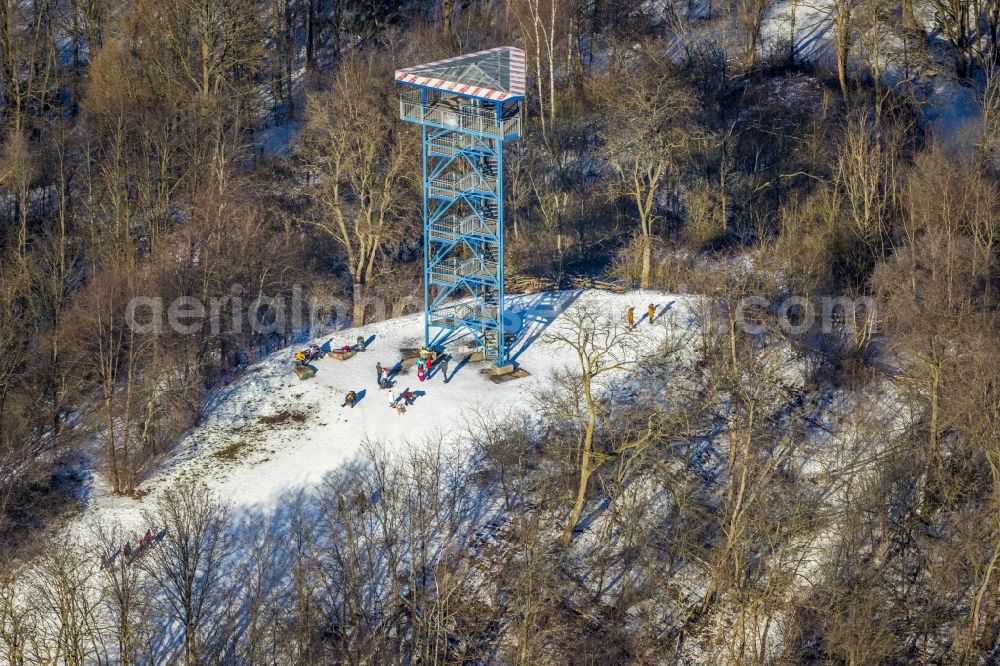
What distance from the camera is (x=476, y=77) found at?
47.9 meters

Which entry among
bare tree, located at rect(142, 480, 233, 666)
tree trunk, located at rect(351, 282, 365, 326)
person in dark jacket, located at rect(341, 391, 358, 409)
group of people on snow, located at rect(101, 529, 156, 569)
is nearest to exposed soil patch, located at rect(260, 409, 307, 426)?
person in dark jacket, located at rect(341, 391, 358, 409)

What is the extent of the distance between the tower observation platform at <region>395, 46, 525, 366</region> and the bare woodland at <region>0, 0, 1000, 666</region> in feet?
13.7

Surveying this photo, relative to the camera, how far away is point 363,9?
8250 cm

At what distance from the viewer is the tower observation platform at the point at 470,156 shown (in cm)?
4788

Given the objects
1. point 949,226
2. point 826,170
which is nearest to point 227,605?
point 949,226

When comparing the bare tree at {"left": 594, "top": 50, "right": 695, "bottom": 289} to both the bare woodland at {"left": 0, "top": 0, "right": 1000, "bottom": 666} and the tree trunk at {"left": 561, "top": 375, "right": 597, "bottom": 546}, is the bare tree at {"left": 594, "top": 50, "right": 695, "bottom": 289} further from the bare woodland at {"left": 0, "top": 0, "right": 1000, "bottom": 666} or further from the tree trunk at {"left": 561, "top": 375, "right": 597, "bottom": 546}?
the tree trunk at {"left": 561, "top": 375, "right": 597, "bottom": 546}

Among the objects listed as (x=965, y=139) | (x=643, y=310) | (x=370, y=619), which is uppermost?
(x=965, y=139)

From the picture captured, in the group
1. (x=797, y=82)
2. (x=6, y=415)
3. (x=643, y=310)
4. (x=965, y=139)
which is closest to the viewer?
(x=6, y=415)

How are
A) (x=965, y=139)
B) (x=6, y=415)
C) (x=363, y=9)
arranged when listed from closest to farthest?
(x=6, y=415), (x=965, y=139), (x=363, y=9)

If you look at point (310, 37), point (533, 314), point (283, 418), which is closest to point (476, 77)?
point (533, 314)

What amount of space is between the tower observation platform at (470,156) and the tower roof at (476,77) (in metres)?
0.04

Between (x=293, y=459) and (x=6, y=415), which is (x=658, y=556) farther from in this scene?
(x=6, y=415)

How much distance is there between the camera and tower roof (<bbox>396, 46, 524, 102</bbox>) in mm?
47000

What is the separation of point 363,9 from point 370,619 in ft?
167
